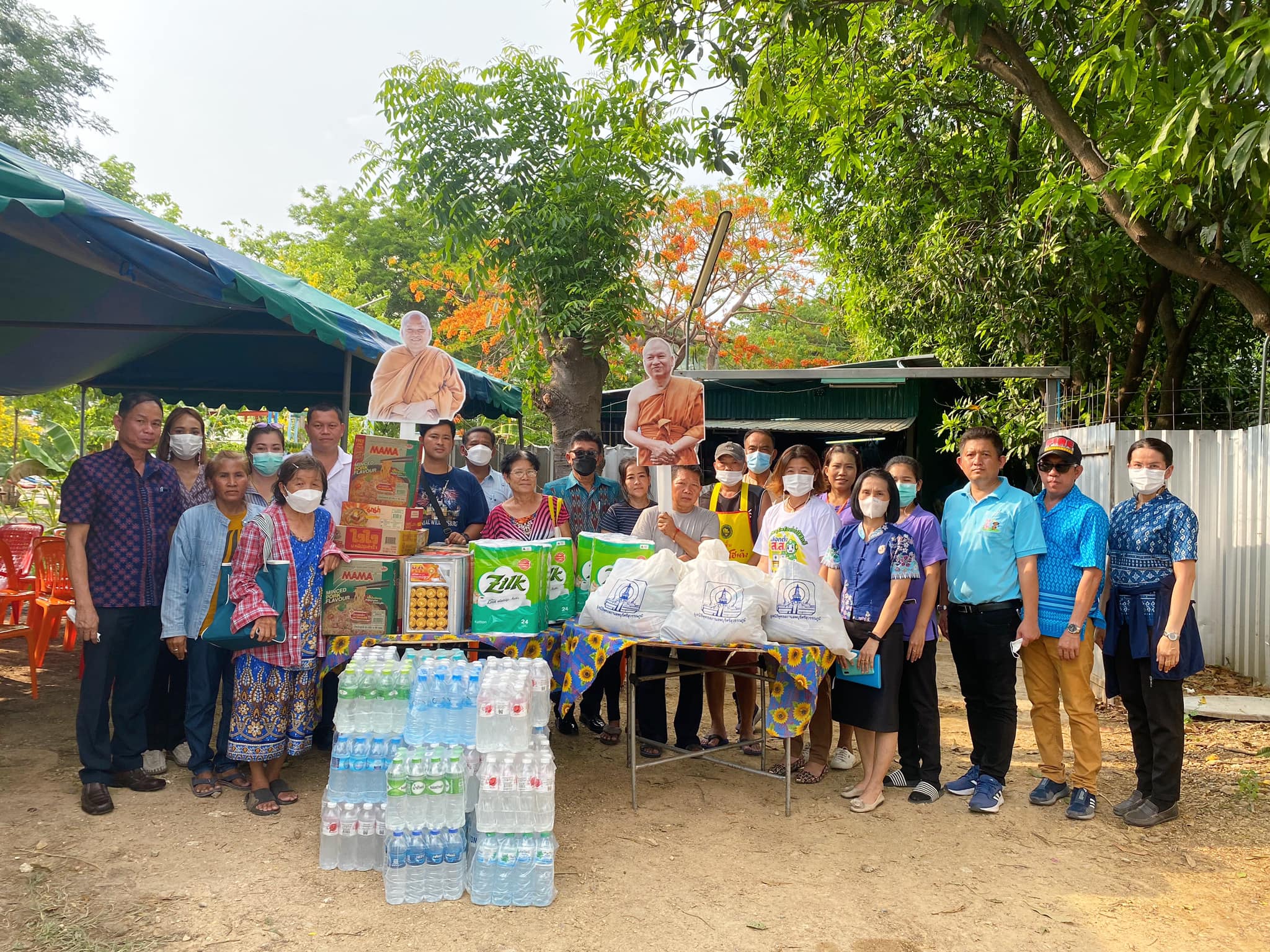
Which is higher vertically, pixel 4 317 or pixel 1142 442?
pixel 4 317

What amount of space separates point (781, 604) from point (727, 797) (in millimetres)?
1160

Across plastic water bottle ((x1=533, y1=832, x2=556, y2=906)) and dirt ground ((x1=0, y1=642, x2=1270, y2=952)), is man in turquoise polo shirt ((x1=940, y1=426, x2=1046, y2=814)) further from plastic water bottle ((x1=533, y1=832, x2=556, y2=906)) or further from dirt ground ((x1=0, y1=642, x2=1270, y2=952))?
plastic water bottle ((x1=533, y1=832, x2=556, y2=906))

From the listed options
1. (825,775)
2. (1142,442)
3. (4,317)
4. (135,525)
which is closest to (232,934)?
(135,525)

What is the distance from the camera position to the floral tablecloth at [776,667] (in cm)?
416

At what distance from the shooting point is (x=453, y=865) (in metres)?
3.46

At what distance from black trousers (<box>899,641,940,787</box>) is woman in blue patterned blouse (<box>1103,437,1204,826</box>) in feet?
2.81

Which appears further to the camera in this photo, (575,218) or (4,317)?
(575,218)

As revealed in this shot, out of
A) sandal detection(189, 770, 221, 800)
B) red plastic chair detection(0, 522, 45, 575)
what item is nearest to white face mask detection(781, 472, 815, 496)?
sandal detection(189, 770, 221, 800)

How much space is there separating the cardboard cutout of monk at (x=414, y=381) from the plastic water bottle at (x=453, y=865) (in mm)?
2479

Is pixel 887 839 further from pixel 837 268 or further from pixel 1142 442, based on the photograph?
pixel 837 268

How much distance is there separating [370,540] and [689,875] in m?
2.14

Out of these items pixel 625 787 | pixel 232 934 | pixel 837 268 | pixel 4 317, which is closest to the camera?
pixel 232 934

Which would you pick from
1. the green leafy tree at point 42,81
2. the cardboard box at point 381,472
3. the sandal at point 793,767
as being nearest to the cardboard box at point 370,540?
the cardboard box at point 381,472

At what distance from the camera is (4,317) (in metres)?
7.04
